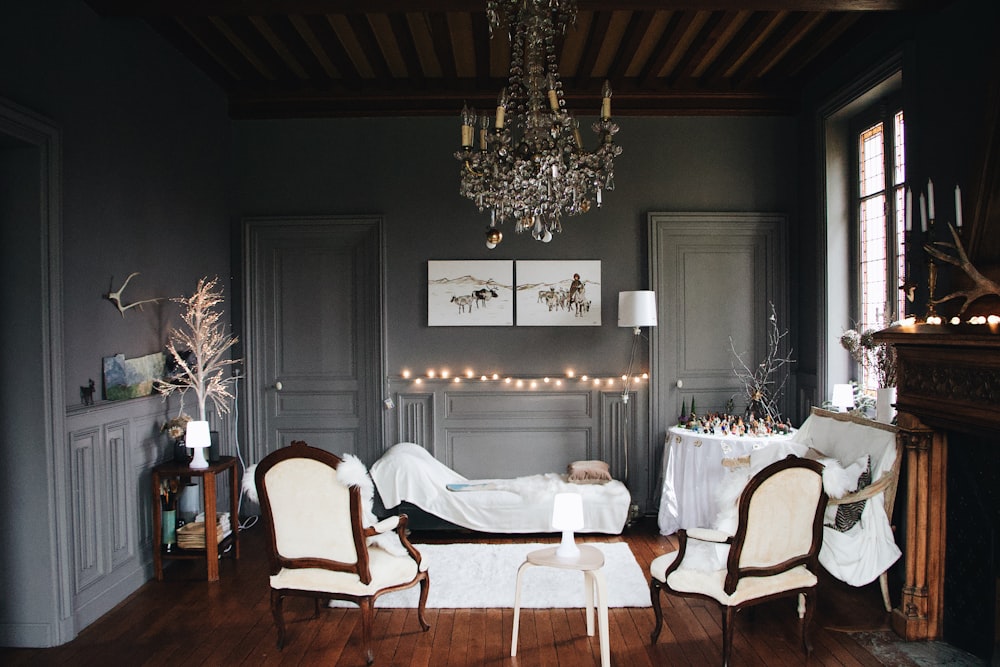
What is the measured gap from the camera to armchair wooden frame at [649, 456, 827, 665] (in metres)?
3.09

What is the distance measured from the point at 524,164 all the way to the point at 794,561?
2317mm

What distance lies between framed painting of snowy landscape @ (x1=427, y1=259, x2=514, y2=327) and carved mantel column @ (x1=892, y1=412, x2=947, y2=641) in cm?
329

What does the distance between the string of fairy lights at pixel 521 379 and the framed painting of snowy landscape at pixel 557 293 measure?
1.55 feet

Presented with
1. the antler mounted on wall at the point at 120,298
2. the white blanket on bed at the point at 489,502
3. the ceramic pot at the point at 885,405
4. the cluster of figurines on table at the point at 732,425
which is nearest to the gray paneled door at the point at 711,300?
the cluster of figurines on table at the point at 732,425

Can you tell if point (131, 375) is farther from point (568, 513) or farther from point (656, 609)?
point (656, 609)

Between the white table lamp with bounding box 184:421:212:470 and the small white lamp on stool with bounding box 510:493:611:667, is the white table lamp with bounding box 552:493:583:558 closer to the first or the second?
the small white lamp on stool with bounding box 510:493:611:667

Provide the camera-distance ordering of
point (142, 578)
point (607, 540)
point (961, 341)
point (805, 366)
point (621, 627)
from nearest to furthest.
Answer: point (961, 341), point (621, 627), point (142, 578), point (607, 540), point (805, 366)

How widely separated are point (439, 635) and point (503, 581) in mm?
816

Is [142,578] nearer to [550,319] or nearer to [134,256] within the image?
[134,256]

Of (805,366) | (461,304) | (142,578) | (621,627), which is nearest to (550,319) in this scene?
(461,304)

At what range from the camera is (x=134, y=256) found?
4.38m

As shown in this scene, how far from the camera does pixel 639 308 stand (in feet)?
17.5

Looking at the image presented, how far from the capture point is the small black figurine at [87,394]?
12.5ft

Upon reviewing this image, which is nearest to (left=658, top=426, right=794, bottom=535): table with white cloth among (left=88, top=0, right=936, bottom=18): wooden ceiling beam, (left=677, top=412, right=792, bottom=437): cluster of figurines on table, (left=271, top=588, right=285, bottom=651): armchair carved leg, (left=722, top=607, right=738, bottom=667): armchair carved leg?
(left=677, top=412, right=792, bottom=437): cluster of figurines on table
